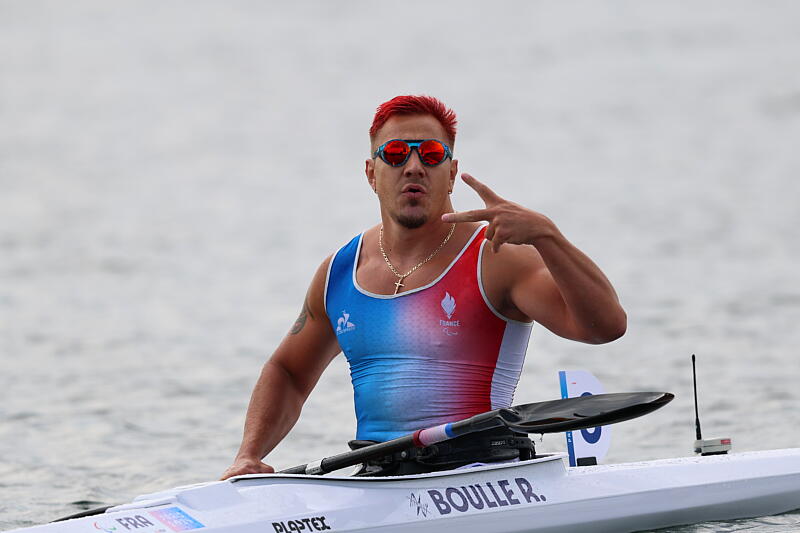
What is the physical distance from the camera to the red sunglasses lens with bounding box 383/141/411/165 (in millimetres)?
6051

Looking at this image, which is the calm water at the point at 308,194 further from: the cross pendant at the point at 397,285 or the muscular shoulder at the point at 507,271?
the cross pendant at the point at 397,285

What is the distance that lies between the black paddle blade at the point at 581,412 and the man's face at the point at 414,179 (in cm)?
100

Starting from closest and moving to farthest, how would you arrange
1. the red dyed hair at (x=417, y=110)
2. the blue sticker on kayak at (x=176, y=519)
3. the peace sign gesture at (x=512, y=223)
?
the peace sign gesture at (x=512, y=223), the blue sticker on kayak at (x=176, y=519), the red dyed hair at (x=417, y=110)

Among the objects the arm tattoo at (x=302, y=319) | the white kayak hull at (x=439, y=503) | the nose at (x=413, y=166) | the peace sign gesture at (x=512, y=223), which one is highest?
the nose at (x=413, y=166)

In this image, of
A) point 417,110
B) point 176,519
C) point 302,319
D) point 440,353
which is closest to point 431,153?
point 417,110

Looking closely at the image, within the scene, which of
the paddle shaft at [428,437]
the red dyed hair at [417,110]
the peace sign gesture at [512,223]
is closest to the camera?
the peace sign gesture at [512,223]

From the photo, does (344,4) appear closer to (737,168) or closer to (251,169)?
(251,169)

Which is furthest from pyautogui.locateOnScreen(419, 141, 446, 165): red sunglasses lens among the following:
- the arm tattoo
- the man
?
the arm tattoo

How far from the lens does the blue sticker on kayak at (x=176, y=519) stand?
219 inches

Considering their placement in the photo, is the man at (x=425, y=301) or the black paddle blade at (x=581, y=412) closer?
the black paddle blade at (x=581, y=412)

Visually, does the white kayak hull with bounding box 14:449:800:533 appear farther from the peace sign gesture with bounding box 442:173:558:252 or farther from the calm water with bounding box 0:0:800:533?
the peace sign gesture with bounding box 442:173:558:252

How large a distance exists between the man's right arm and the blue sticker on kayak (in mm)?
802

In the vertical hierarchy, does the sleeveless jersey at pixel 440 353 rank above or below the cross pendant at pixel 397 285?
below

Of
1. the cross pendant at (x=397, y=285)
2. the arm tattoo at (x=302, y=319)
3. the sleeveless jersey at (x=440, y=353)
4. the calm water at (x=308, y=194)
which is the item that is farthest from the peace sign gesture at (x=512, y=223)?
the calm water at (x=308, y=194)
